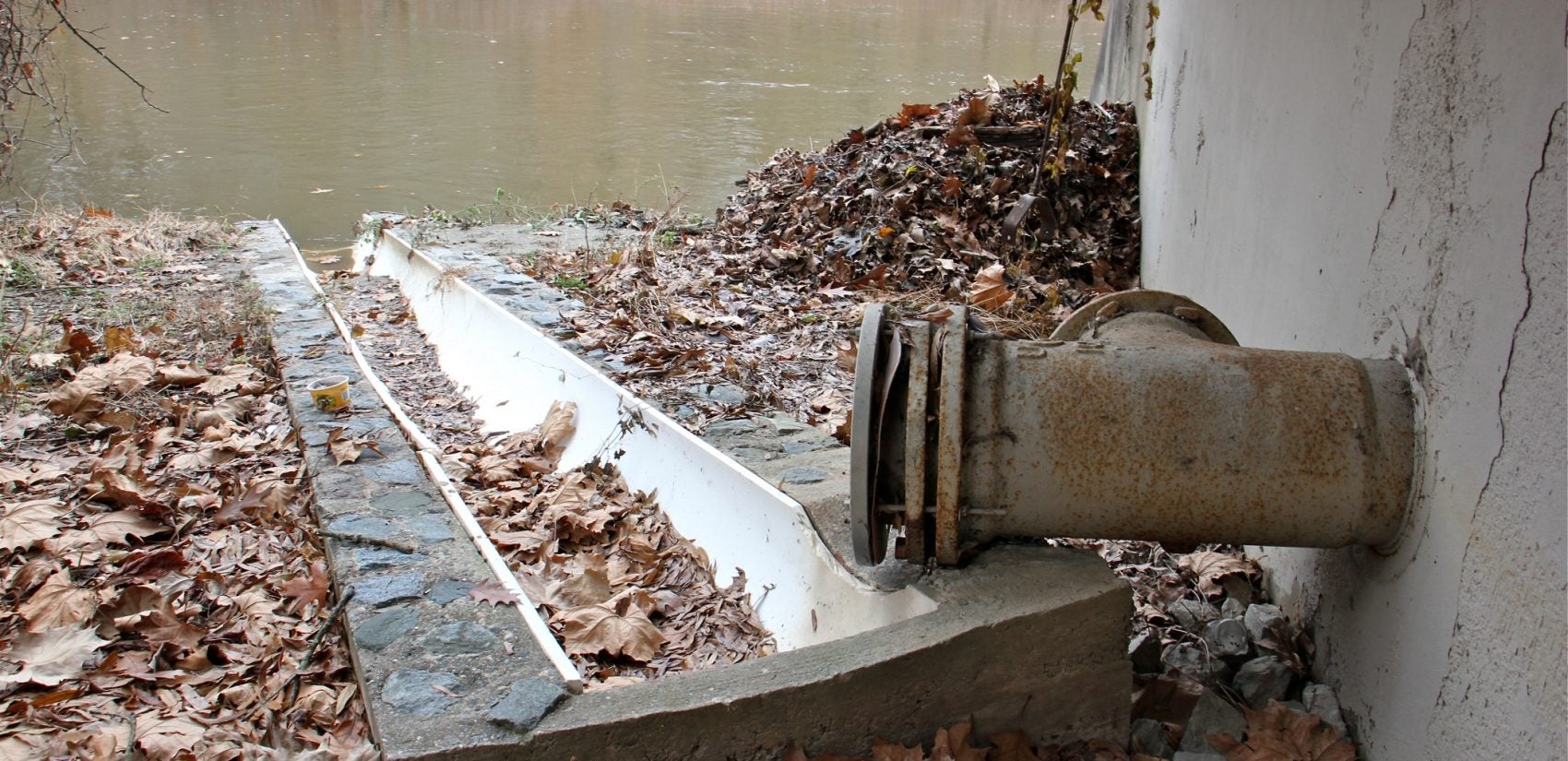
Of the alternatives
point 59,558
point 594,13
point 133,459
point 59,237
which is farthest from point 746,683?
point 594,13

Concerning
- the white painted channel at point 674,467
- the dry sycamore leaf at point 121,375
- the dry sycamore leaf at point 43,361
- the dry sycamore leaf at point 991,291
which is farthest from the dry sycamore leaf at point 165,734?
the dry sycamore leaf at point 991,291

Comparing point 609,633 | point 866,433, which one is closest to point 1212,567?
point 866,433

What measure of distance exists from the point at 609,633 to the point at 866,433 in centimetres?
129

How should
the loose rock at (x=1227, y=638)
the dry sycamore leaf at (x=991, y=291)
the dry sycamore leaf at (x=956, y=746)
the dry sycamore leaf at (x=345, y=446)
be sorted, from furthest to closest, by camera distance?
the dry sycamore leaf at (x=991, y=291) → the dry sycamore leaf at (x=345, y=446) → the loose rock at (x=1227, y=638) → the dry sycamore leaf at (x=956, y=746)

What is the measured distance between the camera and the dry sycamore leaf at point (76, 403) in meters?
4.57

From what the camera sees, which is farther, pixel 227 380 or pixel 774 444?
pixel 227 380

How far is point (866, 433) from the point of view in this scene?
2.41 meters

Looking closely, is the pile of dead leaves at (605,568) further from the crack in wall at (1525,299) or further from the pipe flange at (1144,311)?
the crack in wall at (1525,299)

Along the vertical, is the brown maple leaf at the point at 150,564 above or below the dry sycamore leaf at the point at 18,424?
below

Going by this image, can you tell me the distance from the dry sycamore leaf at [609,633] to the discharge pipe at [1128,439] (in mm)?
1086

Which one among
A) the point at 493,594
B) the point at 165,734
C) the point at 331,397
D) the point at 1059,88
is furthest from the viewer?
the point at 1059,88

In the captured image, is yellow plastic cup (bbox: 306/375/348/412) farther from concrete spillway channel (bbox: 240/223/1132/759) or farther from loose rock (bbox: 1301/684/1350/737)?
loose rock (bbox: 1301/684/1350/737)

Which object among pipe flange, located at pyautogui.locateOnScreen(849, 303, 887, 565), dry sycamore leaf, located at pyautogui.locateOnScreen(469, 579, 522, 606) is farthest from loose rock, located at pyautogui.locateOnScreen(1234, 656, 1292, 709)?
A: dry sycamore leaf, located at pyautogui.locateOnScreen(469, 579, 522, 606)

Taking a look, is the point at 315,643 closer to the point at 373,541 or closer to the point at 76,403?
the point at 373,541
